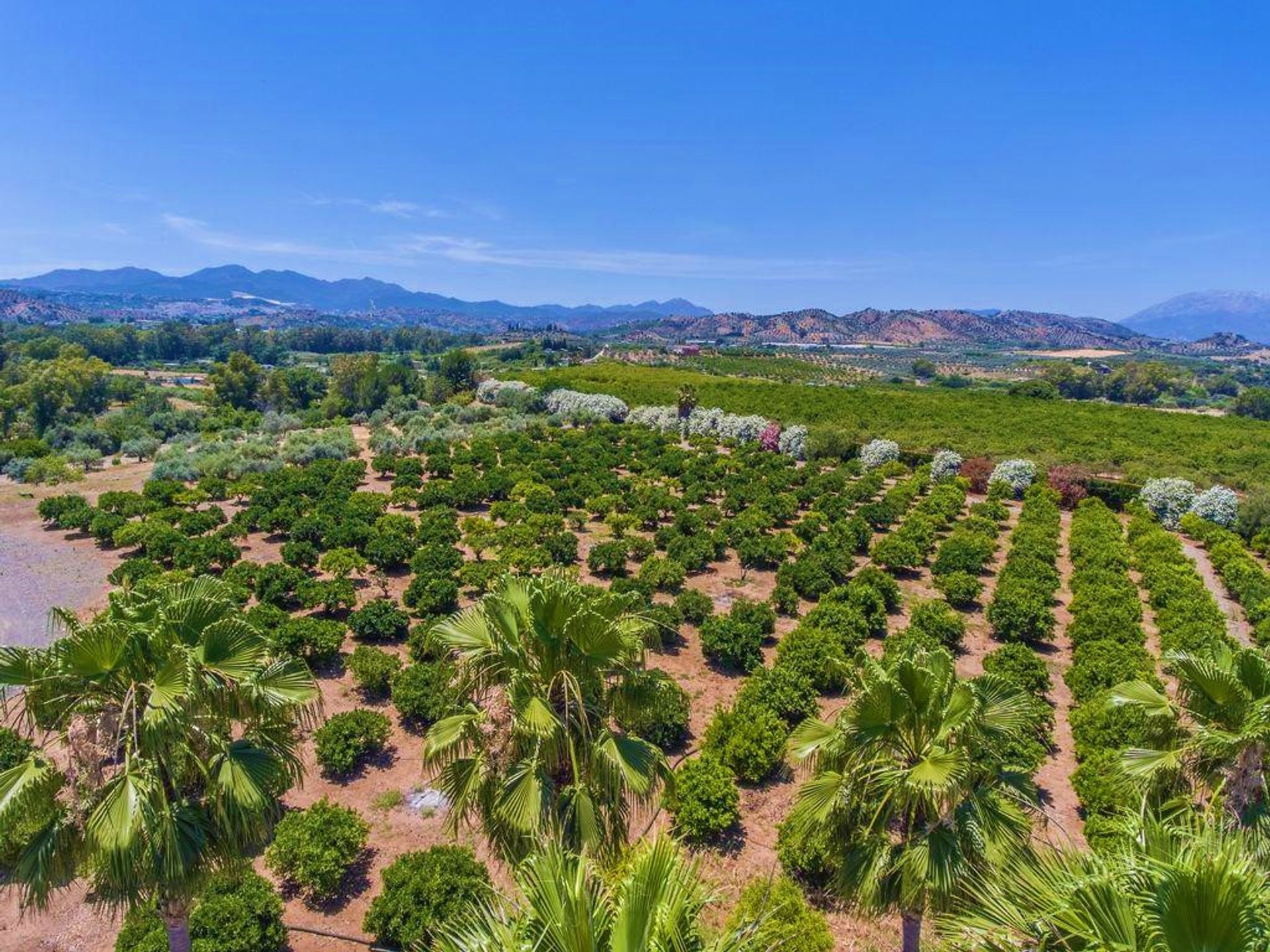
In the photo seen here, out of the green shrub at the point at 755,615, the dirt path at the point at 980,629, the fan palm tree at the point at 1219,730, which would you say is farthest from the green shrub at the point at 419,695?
the fan palm tree at the point at 1219,730

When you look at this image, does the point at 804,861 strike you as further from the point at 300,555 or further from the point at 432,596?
the point at 300,555

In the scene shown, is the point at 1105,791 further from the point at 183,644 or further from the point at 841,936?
the point at 183,644

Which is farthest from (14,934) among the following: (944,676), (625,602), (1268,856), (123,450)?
(123,450)

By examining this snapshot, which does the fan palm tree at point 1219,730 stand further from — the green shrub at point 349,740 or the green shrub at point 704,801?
the green shrub at point 349,740

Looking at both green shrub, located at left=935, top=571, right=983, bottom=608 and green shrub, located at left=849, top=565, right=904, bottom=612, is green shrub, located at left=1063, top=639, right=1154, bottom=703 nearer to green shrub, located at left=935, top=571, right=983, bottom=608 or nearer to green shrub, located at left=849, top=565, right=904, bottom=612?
green shrub, located at left=935, top=571, right=983, bottom=608

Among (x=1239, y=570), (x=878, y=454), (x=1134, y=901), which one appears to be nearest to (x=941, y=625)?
(x=1134, y=901)
